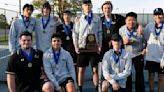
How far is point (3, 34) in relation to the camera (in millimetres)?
32656

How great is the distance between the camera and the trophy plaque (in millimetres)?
8039

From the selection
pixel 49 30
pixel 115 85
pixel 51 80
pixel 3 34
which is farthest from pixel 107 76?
pixel 3 34

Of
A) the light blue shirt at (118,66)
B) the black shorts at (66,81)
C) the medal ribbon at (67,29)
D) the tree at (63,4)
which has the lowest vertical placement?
the black shorts at (66,81)

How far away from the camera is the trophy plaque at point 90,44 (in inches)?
316

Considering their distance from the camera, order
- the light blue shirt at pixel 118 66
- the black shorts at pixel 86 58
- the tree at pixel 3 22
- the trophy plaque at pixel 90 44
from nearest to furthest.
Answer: the light blue shirt at pixel 118 66 → the trophy plaque at pixel 90 44 → the black shorts at pixel 86 58 → the tree at pixel 3 22

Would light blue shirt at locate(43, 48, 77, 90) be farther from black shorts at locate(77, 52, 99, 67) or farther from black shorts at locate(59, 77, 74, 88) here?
black shorts at locate(77, 52, 99, 67)

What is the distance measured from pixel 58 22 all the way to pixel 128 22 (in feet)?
5.49

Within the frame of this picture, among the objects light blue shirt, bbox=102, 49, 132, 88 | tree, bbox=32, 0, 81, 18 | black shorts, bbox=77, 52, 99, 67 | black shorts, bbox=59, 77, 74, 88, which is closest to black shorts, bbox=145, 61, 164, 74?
light blue shirt, bbox=102, 49, 132, 88

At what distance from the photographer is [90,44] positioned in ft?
26.6

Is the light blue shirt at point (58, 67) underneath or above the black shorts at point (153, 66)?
above

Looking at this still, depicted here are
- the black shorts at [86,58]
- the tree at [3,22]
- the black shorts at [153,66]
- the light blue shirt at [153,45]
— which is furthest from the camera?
the tree at [3,22]

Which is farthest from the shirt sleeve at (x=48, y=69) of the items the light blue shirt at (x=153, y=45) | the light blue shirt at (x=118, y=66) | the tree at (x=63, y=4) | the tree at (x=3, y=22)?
the tree at (x=63, y=4)

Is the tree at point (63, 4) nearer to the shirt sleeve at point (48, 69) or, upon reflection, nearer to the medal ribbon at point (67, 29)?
the medal ribbon at point (67, 29)

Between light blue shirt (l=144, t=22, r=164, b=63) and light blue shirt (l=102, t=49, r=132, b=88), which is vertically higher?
light blue shirt (l=144, t=22, r=164, b=63)
